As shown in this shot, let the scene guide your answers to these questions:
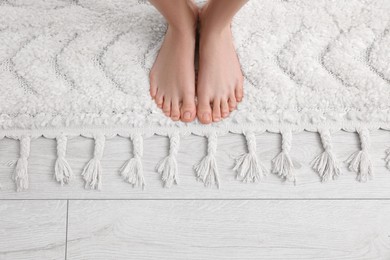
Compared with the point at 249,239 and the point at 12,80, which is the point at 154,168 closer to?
the point at 249,239

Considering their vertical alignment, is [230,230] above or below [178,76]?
below

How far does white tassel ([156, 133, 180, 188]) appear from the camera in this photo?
88cm

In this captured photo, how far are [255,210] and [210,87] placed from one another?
231mm

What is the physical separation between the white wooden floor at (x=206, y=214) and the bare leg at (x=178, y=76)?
0.23 feet

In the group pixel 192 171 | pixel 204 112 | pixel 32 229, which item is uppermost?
pixel 204 112

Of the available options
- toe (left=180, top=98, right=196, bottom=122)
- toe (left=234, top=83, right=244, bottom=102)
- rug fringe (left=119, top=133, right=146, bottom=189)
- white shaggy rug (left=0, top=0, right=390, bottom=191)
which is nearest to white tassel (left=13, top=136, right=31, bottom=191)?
white shaggy rug (left=0, top=0, right=390, bottom=191)

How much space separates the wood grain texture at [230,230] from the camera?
2.81ft

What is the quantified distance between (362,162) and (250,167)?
0.63 ft

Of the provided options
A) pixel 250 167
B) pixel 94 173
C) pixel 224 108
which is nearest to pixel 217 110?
pixel 224 108

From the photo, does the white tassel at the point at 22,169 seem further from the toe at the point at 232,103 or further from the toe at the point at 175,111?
the toe at the point at 232,103

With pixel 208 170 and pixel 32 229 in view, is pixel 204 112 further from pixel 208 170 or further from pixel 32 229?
pixel 32 229

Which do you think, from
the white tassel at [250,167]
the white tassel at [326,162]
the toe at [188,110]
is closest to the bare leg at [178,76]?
the toe at [188,110]

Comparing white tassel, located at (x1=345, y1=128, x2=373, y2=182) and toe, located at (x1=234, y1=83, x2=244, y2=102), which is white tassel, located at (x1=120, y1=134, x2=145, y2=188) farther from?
white tassel, located at (x1=345, y1=128, x2=373, y2=182)

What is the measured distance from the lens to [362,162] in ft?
2.86
